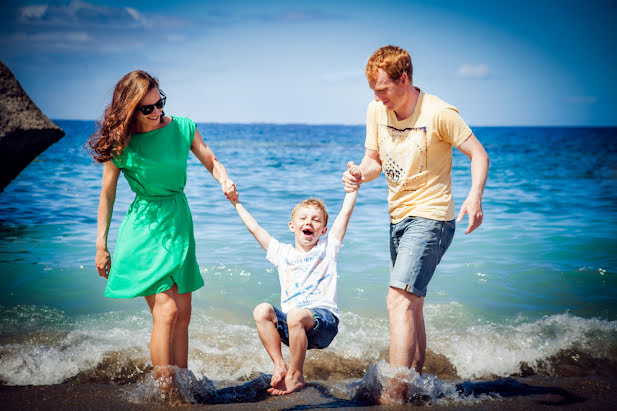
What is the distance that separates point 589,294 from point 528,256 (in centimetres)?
184

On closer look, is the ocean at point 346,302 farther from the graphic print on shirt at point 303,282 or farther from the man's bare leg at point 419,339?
the graphic print on shirt at point 303,282

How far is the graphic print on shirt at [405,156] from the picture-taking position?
3.35m

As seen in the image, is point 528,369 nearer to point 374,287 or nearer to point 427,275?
point 427,275

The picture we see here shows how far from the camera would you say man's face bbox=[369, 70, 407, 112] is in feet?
10.7

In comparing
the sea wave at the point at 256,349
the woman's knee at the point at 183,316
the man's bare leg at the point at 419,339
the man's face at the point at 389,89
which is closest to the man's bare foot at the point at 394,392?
the man's bare leg at the point at 419,339

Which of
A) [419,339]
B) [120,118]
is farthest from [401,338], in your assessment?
[120,118]

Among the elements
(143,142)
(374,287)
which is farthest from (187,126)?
(374,287)

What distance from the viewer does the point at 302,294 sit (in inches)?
142

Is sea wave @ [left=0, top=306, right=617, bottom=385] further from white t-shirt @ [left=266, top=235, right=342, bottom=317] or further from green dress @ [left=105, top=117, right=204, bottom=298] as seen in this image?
green dress @ [left=105, top=117, right=204, bottom=298]

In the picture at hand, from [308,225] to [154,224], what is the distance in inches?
42.5

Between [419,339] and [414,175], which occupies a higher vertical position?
[414,175]

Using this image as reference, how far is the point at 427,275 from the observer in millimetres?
3357

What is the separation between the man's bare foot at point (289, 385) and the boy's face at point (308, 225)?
0.91 meters

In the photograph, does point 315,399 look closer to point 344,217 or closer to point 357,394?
point 357,394
